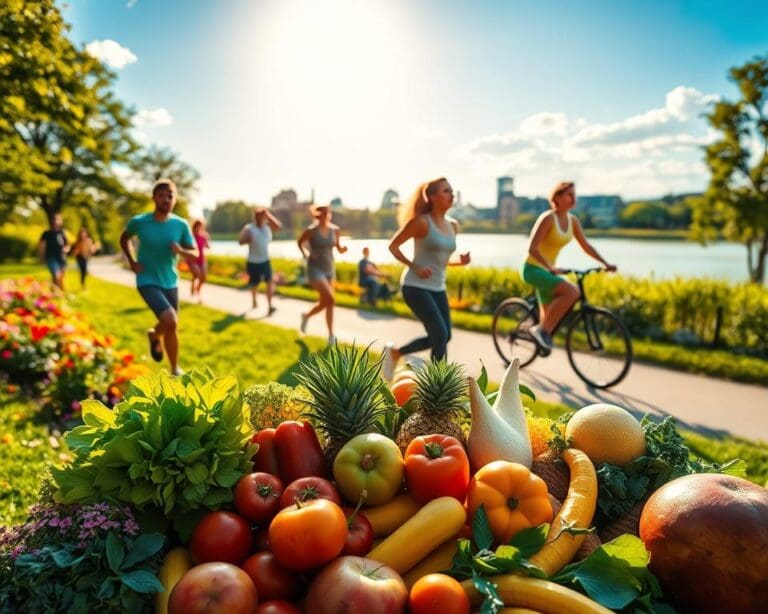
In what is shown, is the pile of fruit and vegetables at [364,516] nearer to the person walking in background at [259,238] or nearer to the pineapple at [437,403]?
the pineapple at [437,403]

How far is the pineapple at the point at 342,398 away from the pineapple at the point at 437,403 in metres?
0.13

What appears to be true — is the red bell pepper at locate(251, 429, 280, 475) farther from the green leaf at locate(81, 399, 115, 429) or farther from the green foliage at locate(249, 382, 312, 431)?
the green leaf at locate(81, 399, 115, 429)

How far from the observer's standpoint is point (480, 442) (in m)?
2.05

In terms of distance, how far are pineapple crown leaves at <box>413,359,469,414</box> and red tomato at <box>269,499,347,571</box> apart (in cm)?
82

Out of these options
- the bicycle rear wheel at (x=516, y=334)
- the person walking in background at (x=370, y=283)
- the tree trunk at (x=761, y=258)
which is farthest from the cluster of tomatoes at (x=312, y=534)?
the tree trunk at (x=761, y=258)

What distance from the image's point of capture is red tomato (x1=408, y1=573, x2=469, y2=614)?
1422mm

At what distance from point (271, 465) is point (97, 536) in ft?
1.98

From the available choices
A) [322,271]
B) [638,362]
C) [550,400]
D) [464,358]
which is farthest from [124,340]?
[638,362]

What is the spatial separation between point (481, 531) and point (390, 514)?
315 millimetres

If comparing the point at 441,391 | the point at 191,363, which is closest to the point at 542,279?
the point at 441,391

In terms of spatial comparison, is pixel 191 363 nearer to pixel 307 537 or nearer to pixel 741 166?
pixel 307 537

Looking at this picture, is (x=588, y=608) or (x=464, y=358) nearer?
(x=588, y=608)

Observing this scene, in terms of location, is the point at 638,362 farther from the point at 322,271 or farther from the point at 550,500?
the point at 550,500

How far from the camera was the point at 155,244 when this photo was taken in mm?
6250
